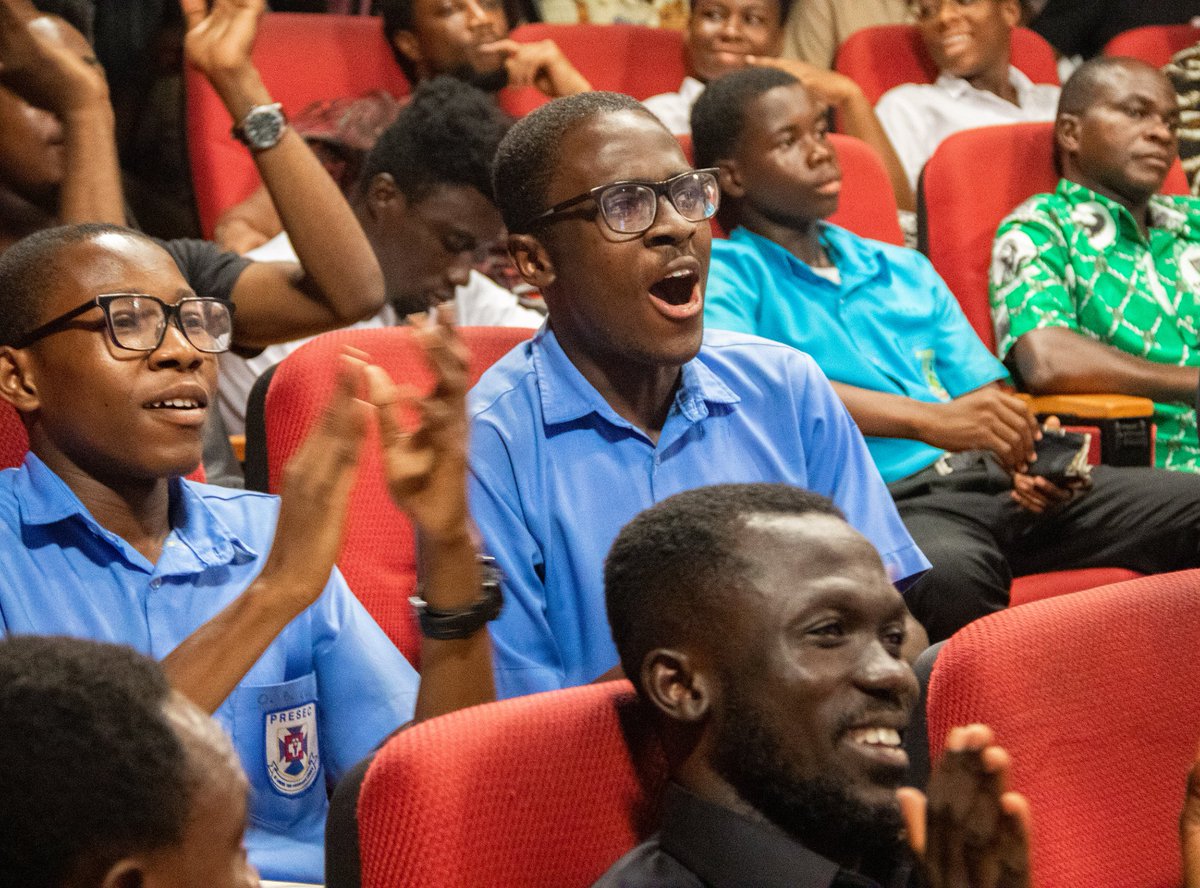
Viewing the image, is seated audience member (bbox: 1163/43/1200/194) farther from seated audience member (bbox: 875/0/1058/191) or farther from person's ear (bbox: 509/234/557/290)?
person's ear (bbox: 509/234/557/290)

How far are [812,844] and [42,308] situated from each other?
104cm

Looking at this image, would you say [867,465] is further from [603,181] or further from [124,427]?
[124,427]

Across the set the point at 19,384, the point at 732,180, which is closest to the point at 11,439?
the point at 19,384

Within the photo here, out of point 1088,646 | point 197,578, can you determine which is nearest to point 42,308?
point 197,578

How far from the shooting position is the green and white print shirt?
131 inches

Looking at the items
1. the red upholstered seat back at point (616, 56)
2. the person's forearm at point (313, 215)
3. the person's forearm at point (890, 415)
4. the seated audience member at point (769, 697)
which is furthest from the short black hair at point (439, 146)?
the seated audience member at point (769, 697)

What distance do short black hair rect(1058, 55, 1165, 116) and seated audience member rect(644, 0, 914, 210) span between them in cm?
52

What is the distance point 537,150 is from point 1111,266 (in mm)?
1899

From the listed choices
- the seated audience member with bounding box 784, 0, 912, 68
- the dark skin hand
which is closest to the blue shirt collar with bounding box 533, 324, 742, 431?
the dark skin hand

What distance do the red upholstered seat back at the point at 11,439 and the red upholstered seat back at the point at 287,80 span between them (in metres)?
1.53

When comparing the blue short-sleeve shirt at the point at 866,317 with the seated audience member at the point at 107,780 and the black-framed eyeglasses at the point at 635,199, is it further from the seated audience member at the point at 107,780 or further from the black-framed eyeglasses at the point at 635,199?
the seated audience member at the point at 107,780

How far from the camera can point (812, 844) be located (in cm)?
131

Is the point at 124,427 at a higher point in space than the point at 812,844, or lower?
higher

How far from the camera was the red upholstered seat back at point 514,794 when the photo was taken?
121cm
